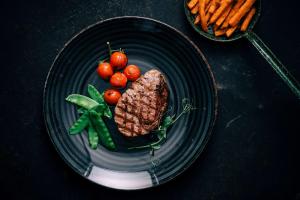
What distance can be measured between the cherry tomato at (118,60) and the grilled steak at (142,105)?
0.96 ft

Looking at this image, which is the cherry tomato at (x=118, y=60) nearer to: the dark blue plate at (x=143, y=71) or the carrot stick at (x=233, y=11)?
the dark blue plate at (x=143, y=71)

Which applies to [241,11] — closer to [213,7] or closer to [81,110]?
[213,7]

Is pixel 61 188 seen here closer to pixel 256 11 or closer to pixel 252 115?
pixel 252 115

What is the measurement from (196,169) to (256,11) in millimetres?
2206

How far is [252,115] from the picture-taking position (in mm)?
4305

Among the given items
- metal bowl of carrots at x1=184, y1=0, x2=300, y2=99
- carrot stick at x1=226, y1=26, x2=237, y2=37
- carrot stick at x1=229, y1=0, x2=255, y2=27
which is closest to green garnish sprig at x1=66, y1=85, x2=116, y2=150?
metal bowl of carrots at x1=184, y1=0, x2=300, y2=99

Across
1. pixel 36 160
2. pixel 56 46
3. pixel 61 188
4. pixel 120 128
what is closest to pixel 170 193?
pixel 120 128

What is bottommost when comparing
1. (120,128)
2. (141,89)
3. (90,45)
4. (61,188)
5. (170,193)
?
(170,193)

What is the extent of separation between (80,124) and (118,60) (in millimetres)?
956

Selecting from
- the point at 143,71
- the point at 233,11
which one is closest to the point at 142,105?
the point at 143,71

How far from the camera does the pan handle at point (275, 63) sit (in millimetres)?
4031

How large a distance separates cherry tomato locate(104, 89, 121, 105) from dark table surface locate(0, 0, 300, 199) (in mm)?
921

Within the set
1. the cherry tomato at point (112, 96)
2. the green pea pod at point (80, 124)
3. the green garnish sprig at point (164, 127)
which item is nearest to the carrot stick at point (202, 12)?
the green garnish sprig at point (164, 127)

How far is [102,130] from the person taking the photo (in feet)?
13.4
